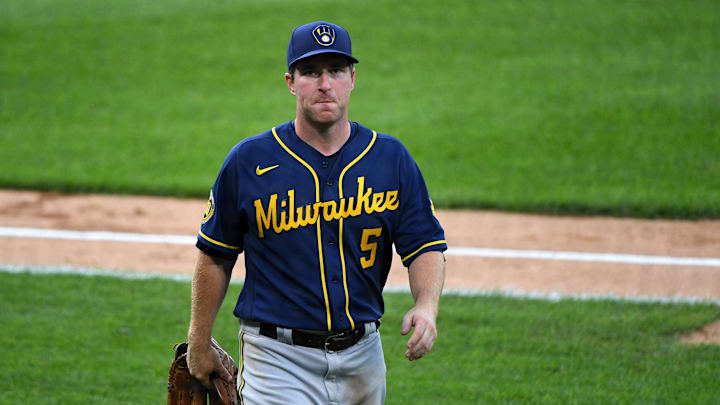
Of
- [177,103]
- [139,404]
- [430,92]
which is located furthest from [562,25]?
[139,404]

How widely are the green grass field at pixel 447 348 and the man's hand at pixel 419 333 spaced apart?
7.36 feet

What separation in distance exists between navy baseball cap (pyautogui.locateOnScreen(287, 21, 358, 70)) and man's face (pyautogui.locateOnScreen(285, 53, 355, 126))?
0.10ft

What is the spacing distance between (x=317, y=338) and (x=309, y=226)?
42 centimetres

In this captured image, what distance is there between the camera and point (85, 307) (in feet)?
22.6

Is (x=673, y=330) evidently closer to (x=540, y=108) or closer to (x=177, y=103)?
(x=540, y=108)

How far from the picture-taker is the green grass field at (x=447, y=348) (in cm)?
553

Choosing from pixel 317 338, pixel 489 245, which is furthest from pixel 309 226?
pixel 489 245

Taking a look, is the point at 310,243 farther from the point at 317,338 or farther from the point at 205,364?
the point at 205,364

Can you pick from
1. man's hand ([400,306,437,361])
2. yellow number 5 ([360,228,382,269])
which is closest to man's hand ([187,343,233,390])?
yellow number 5 ([360,228,382,269])

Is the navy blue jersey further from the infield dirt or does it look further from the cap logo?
the infield dirt

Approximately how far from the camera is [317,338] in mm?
3535

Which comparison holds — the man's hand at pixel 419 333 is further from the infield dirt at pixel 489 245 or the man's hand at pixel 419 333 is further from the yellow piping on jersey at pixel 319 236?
the infield dirt at pixel 489 245

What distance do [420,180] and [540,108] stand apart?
9.25 metres

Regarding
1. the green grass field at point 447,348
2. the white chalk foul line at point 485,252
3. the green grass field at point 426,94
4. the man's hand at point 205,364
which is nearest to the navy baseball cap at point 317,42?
the man's hand at point 205,364
